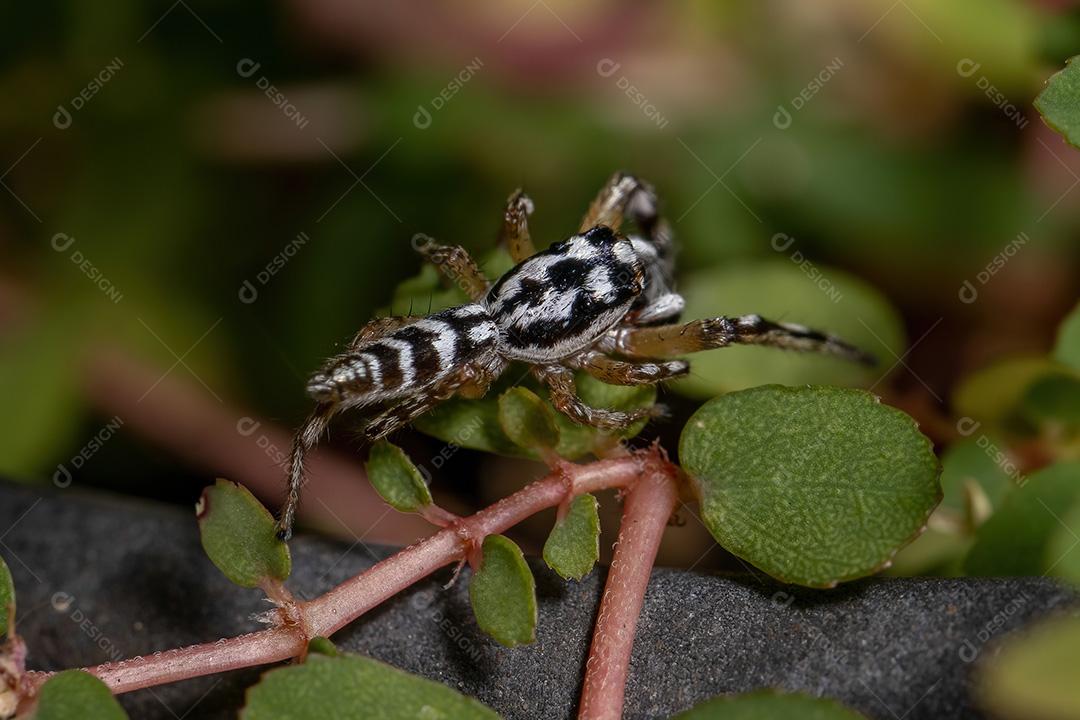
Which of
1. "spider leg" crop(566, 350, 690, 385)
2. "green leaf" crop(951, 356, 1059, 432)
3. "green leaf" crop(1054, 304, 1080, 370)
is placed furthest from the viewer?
"green leaf" crop(951, 356, 1059, 432)

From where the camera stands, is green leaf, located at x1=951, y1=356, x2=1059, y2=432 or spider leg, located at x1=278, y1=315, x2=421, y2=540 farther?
green leaf, located at x1=951, y1=356, x2=1059, y2=432

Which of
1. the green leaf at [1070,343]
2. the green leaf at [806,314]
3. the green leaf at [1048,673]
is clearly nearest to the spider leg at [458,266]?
the green leaf at [806,314]

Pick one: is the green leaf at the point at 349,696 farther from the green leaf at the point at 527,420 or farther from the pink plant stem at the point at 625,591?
the green leaf at the point at 527,420

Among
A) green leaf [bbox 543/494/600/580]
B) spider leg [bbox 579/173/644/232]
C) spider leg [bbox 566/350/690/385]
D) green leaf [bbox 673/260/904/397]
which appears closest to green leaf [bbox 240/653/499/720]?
green leaf [bbox 543/494/600/580]

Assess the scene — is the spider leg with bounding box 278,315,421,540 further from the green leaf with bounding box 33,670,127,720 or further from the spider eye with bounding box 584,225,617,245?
the green leaf with bounding box 33,670,127,720

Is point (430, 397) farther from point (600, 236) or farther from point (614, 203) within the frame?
point (614, 203)

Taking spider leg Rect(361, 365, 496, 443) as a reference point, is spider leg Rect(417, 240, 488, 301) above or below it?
above

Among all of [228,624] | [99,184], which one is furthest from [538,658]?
[99,184]
